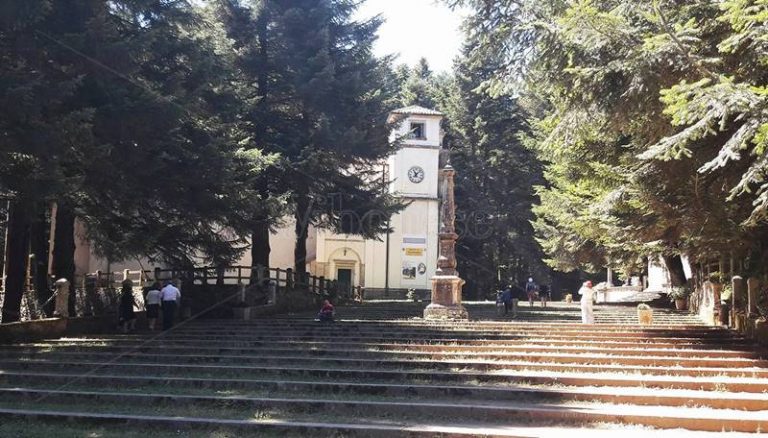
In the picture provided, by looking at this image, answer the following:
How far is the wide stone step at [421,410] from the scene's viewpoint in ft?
27.5

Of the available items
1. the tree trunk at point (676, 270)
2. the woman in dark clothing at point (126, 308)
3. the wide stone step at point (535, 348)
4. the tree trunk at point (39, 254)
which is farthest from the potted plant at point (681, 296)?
the tree trunk at point (39, 254)

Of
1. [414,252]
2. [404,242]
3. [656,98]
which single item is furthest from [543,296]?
[656,98]

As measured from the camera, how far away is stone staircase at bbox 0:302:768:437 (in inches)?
338

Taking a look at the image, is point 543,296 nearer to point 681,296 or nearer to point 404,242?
point 681,296

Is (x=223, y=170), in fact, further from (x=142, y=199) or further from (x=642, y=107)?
(x=642, y=107)

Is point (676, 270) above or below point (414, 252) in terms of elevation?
below

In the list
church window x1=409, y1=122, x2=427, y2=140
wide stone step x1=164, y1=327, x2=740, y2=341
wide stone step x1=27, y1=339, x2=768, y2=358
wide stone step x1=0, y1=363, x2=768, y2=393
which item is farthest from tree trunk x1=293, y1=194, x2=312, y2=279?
church window x1=409, y1=122, x2=427, y2=140

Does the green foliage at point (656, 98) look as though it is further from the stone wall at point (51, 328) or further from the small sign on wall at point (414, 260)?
the small sign on wall at point (414, 260)

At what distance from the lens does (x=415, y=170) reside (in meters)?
46.0

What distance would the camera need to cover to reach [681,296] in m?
28.3

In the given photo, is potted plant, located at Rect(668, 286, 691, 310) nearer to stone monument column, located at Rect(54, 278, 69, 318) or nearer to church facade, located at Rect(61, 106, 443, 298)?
church facade, located at Rect(61, 106, 443, 298)

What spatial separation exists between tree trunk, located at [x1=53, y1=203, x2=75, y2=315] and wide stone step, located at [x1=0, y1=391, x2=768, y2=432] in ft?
30.6

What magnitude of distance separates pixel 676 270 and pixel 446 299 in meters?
14.5

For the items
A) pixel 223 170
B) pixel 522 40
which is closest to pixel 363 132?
pixel 223 170
